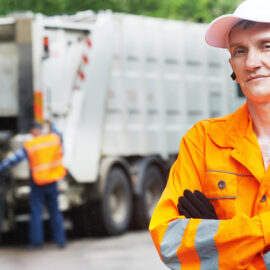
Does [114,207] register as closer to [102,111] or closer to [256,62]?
[102,111]

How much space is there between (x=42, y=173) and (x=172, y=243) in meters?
9.27

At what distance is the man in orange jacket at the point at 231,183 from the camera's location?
256cm

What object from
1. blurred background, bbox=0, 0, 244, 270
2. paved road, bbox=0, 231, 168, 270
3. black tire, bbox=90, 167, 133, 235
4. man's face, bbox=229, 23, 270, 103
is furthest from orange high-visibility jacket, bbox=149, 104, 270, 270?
black tire, bbox=90, 167, 133, 235

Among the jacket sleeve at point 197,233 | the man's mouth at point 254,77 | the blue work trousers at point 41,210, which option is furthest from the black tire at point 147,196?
the man's mouth at point 254,77

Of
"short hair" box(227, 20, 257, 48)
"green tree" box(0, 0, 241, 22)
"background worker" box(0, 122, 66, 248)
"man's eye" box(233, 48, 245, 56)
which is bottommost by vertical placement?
"background worker" box(0, 122, 66, 248)

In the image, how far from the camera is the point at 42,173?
11.8 m

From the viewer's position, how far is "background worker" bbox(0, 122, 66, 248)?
11.8 metres

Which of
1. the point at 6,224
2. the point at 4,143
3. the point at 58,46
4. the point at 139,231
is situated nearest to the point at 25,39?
the point at 58,46

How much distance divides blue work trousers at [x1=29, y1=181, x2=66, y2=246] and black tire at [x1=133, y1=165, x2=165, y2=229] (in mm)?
2024

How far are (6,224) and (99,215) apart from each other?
1.39m

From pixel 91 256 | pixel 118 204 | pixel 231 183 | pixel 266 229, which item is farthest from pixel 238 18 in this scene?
pixel 118 204

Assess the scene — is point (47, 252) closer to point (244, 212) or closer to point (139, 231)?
point (139, 231)

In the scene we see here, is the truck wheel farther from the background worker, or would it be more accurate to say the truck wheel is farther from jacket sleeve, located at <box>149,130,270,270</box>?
jacket sleeve, located at <box>149,130,270,270</box>

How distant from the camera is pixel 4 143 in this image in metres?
12.1
